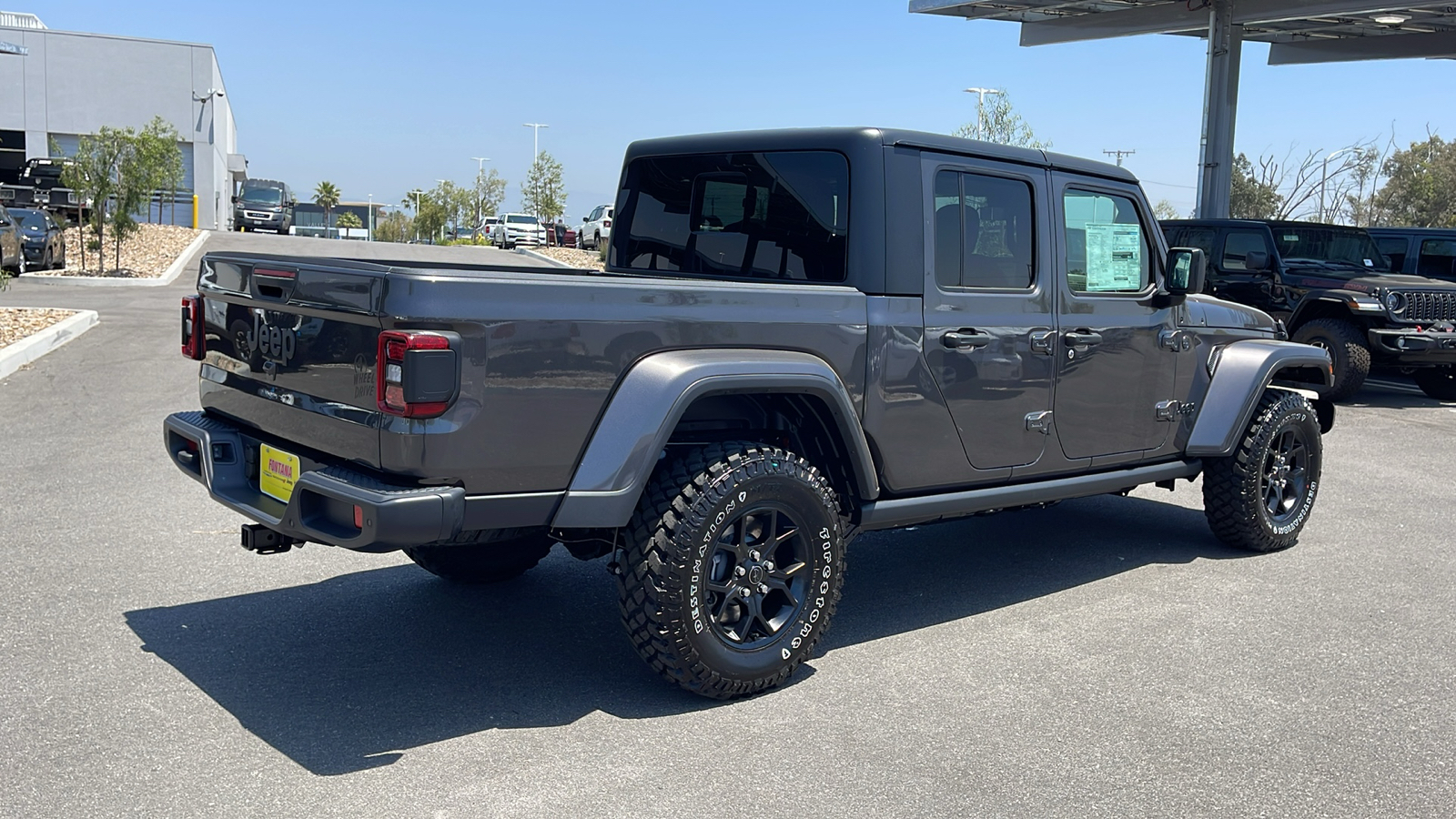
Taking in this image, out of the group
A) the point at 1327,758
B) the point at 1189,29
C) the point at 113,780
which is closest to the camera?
the point at 113,780

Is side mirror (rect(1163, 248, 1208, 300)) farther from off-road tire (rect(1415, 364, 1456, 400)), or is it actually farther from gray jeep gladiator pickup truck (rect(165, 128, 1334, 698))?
off-road tire (rect(1415, 364, 1456, 400))

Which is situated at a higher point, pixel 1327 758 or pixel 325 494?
pixel 325 494

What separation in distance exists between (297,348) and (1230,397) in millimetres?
4510

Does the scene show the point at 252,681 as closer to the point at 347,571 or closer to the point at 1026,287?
the point at 347,571

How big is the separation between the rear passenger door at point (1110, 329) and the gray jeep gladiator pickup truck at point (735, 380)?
0.05ft

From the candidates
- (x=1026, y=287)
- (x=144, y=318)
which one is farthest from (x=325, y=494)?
(x=144, y=318)

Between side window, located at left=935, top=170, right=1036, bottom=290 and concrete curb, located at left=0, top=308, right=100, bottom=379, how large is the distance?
31.1 ft

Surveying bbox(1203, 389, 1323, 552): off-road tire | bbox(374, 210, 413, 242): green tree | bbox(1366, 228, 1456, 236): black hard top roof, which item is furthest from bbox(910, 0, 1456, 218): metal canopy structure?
bbox(374, 210, 413, 242): green tree

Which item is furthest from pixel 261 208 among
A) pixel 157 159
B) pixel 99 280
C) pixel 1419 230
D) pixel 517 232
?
pixel 1419 230

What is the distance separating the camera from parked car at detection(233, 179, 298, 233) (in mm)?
41156

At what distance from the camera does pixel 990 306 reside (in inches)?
196

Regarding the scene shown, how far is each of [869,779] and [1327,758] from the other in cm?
151

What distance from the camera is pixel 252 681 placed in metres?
4.25

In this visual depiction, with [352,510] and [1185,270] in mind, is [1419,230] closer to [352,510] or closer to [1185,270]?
[1185,270]
